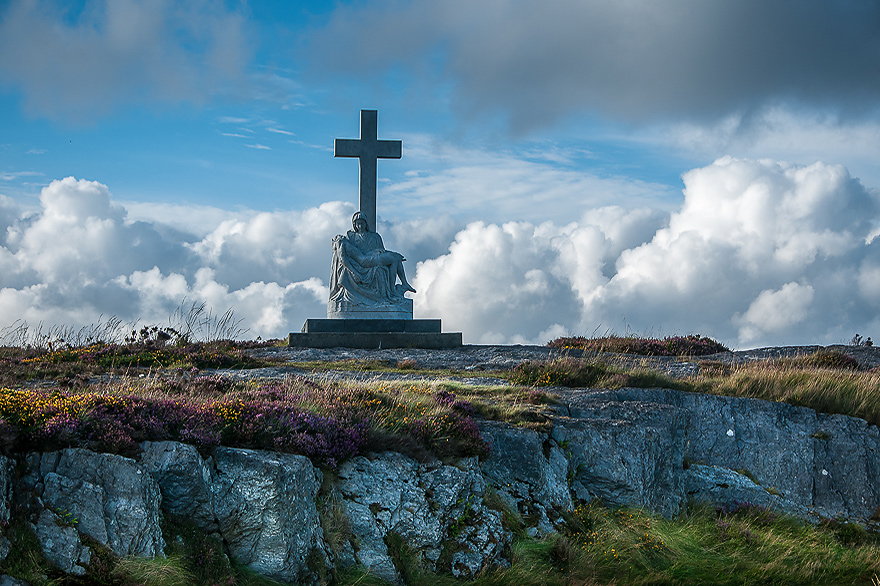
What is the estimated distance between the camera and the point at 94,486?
6.07 metres

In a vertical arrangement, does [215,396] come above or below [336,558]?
above

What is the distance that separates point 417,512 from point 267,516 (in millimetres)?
1592

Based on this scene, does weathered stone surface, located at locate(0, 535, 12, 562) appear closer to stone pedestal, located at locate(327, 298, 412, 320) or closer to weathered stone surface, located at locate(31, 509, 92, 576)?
weathered stone surface, located at locate(31, 509, 92, 576)

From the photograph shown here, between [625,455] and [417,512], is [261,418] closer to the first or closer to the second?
[417,512]

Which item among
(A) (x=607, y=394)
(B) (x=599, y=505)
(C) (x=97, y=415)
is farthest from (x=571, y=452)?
(C) (x=97, y=415)

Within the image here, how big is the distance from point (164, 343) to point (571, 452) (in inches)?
503

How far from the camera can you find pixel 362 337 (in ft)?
68.8

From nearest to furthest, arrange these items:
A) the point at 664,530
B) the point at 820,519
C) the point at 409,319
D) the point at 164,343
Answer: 1. the point at 664,530
2. the point at 820,519
3. the point at 164,343
4. the point at 409,319

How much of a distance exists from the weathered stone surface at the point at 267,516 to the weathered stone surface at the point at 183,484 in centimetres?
11

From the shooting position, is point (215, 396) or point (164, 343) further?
point (164, 343)

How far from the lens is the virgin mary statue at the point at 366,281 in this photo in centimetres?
2269

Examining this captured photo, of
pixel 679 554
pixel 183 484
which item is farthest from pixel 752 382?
pixel 183 484

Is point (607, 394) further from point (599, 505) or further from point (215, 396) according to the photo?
point (215, 396)

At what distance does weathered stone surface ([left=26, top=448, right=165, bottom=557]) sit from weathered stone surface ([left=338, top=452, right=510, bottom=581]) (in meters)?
1.93
